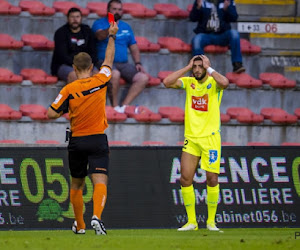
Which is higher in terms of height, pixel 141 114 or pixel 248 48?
pixel 248 48

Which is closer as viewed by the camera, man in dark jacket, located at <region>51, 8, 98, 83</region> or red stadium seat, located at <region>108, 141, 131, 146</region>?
red stadium seat, located at <region>108, 141, 131, 146</region>

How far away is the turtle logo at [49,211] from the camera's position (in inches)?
435

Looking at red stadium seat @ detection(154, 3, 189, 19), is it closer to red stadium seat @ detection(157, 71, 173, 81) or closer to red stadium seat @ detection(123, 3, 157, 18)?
red stadium seat @ detection(123, 3, 157, 18)

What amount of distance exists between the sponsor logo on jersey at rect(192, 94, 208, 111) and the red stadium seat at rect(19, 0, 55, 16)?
20.8ft

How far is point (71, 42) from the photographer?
1425 cm

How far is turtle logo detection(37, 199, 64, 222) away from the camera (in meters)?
11.1

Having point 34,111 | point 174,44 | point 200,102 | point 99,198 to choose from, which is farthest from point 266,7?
point 99,198

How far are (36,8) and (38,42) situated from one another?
2.81 ft

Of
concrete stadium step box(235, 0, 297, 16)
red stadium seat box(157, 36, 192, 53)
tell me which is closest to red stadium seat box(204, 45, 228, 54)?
red stadium seat box(157, 36, 192, 53)

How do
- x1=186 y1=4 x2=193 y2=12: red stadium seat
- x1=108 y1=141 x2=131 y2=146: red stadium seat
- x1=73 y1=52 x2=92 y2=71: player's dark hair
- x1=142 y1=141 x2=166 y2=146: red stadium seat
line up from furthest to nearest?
x1=186 y1=4 x2=193 y2=12: red stadium seat
x1=142 y1=141 x2=166 y2=146: red stadium seat
x1=108 y1=141 x2=131 y2=146: red stadium seat
x1=73 y1=52 x2=92 y2=71: player's dark hair

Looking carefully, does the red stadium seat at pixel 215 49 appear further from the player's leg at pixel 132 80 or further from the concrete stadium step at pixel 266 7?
the player's leg at pixel 132 80

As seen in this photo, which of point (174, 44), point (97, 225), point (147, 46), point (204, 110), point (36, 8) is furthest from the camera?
point (174, 44)

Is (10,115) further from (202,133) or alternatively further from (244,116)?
(202,133)

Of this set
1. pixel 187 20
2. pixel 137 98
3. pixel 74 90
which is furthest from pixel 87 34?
pixel 74 90
